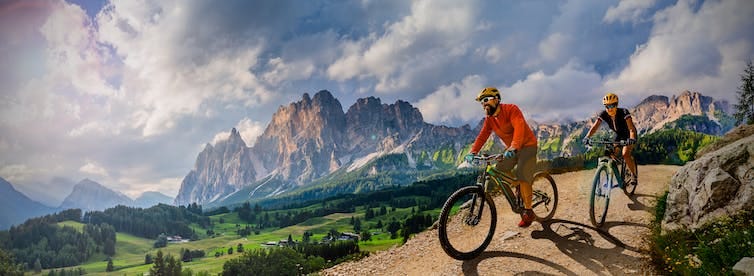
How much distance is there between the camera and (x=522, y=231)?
12.4 meters

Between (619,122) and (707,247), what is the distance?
23.2ft

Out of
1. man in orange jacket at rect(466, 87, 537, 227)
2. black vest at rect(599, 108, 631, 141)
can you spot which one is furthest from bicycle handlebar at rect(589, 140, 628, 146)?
man in orange jacket at rect(466, 87, 537, 227)

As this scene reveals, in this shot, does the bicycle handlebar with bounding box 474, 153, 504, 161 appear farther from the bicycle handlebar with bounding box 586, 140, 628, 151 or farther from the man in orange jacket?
the bicycle handlebar with bounding box 586, 140, 628, 151

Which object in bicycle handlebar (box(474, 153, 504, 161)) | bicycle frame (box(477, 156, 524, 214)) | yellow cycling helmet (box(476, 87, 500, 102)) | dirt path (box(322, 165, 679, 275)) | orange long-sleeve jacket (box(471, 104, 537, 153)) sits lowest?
dirt path (box(322, 165, 679, 275))

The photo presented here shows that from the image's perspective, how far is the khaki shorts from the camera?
10.7m

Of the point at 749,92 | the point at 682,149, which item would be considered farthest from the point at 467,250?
the point at 682,149

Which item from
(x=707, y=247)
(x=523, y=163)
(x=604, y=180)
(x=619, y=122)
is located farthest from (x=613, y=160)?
(x=707, y=247)

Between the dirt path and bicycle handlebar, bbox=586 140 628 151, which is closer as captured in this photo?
the dirt path

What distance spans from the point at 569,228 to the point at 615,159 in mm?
3233

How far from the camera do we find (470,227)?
10.4m

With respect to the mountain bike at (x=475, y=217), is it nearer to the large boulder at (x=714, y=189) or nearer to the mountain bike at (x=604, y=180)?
the mountain bike at (x=604, y=180)

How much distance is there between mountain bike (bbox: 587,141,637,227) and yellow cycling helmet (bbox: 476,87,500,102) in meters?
4.38

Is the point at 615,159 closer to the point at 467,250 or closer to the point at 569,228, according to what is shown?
the point at 569,228

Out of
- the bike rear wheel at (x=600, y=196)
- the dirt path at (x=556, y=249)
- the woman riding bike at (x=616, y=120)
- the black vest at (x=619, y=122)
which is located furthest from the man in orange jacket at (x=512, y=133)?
the black vest at (x=619, y=122)
